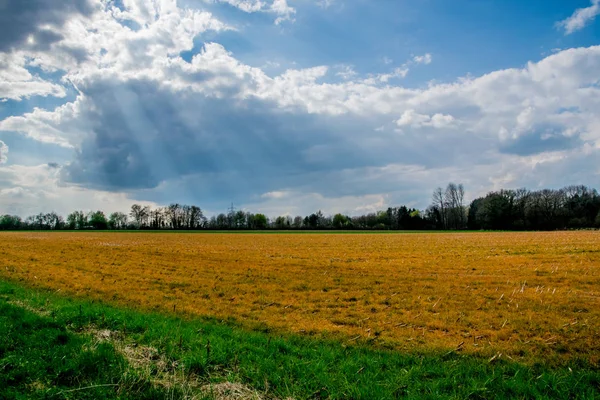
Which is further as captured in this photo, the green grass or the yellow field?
the yellow field

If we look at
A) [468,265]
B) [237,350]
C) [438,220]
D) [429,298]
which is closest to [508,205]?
[438,220]

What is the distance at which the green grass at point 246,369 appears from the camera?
5.33 metres

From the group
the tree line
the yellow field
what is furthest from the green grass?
the tree line

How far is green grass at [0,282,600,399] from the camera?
5.33m

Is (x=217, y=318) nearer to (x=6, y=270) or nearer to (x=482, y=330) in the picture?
(x=482, y=330)

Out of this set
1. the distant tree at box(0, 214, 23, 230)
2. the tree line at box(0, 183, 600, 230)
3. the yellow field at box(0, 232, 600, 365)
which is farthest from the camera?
the distant tree at box(0, 214, 23, 230)

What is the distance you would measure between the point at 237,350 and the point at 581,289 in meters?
14.0

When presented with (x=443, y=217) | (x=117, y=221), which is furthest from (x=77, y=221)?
(x=443, y=217)

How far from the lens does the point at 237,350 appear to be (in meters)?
6.98

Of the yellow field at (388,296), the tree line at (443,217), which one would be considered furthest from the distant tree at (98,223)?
the yellow field at (388,296)

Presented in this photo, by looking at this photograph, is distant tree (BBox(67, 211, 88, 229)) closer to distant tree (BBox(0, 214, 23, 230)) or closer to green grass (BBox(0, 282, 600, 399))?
distant tree (BBox(0, 214, 23, 230))

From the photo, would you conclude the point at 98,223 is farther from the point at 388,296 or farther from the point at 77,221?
the point at 388,296

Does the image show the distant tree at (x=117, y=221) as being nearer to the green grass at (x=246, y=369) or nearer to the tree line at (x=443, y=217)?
the tree line at (x=443, y=217)

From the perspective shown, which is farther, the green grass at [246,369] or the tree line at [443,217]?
the tree line at [443,217]
